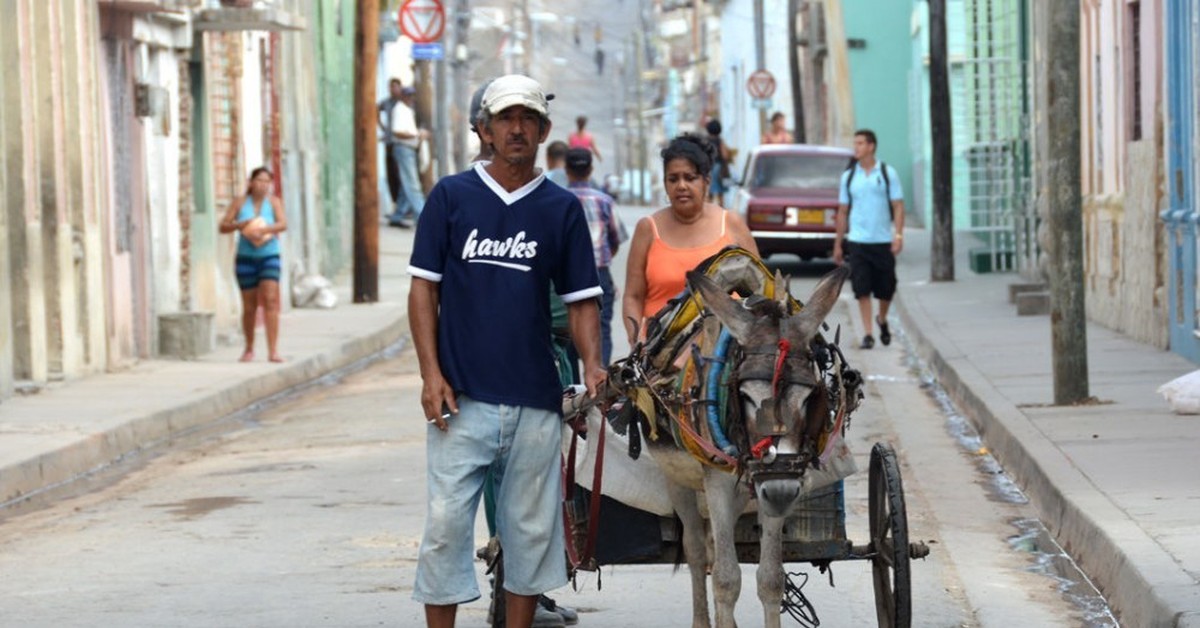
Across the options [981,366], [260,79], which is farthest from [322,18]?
[981,366]

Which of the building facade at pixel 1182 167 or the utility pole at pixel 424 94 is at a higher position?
the utility pole at pixel 424 94

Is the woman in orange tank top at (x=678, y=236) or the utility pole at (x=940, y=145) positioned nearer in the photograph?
the woman in orange tank top at (x=678, y=236)

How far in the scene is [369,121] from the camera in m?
28.4

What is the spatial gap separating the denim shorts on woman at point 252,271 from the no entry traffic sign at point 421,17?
12.8 metres

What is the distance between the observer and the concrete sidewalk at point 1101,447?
9141 millimetres

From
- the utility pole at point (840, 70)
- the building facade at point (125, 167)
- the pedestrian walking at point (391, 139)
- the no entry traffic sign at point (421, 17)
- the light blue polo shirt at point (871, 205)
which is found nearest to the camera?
the building facade at point (125, 167)

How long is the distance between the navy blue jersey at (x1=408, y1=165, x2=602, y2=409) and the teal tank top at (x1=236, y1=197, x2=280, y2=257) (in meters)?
14.0

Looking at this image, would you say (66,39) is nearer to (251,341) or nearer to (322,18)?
(251,341)

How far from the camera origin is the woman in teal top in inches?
826

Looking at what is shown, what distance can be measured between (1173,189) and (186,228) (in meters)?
9.83

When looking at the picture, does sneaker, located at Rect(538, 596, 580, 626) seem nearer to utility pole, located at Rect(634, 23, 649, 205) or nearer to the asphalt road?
the asphalt road

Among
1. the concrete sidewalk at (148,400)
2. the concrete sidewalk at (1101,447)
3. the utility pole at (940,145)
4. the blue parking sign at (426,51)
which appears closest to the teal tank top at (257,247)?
the concrete sidewalk at (148,400)

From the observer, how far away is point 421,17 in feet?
111

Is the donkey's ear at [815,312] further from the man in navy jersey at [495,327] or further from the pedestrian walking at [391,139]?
the pedestrian walking at [391,139]
